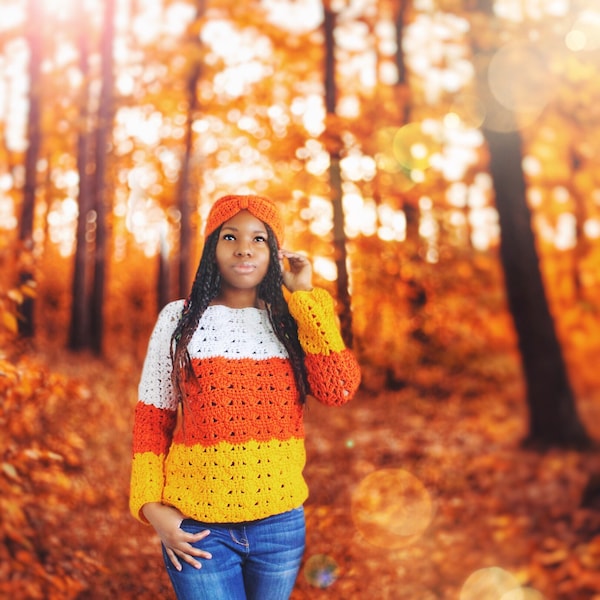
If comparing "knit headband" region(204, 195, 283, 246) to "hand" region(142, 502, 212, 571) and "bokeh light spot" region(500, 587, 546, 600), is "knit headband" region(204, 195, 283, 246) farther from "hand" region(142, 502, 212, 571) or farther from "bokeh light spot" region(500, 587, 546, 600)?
"bokeh light spot" region(500, 587, 546, 600)

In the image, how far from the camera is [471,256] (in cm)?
895

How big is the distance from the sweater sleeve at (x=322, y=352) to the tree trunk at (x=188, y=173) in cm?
Answer: 513

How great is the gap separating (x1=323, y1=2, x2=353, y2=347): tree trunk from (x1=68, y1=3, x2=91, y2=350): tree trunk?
4.36 meters

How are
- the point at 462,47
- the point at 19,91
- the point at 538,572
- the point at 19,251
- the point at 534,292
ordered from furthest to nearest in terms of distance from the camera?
the point at 19,91, the point at 462,47, the point at 534,292, the point at 19,251, the point at 538,572

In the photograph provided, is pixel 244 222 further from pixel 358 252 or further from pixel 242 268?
pixel 358 252

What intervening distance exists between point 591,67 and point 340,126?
3.66m

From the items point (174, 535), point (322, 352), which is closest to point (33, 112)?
point (322, 352)

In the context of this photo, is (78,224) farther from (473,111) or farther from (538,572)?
(538,572)

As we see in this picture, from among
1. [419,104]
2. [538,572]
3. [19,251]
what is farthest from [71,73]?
[538,572]

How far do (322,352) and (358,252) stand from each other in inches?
162

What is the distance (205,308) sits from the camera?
6.68ft

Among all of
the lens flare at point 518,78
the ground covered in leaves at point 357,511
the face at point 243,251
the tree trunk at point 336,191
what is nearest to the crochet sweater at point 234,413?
the face at point 243,251

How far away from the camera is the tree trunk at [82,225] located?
363 inches

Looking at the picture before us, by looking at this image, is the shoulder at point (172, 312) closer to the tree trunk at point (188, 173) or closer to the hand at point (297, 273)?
the hand at point (297, 273)
